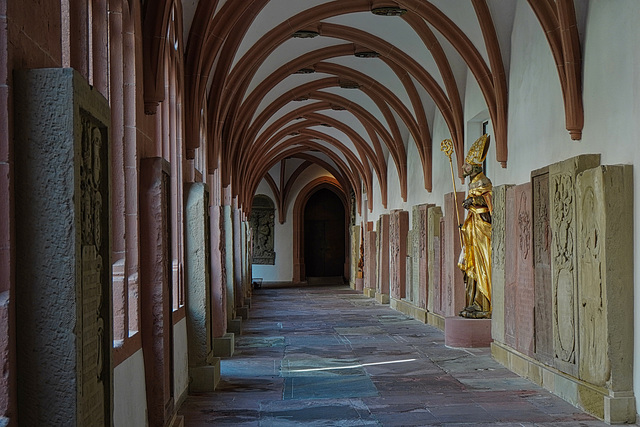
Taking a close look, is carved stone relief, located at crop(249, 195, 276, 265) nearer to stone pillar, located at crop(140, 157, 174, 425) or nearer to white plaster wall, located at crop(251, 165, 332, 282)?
white plaster wall, located at crop(251, 165, 332, 282)

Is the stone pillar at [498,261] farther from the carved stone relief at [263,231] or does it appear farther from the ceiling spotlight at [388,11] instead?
the carved stone relief at [263,231]

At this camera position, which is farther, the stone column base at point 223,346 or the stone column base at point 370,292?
the stone column base at point 370,292

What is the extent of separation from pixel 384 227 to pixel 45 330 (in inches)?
751

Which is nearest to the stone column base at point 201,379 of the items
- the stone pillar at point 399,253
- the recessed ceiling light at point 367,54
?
the recessed ceiling light at point 367,54

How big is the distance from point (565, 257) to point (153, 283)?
425 centimetres

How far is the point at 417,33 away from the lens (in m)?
13.7

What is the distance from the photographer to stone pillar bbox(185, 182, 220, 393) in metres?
8.23

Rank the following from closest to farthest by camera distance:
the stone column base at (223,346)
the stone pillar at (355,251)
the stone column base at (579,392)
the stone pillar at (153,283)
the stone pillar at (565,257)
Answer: the stone pillar at (153,283), the stone column base at (579,392), the stone pillar at (565,257), the stone column base at (223,346), the stone pillar at (355,251)

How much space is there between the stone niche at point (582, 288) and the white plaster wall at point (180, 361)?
370 centimetres

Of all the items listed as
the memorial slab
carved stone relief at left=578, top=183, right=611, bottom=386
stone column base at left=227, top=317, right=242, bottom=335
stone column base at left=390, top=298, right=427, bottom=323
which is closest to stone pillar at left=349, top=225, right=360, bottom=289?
stone column base at left=390, top=298, right=427, bottom=323

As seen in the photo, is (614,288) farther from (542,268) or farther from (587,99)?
(587,99)

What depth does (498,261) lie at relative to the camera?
35.1 feet

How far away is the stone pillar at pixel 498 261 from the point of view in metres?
10.5

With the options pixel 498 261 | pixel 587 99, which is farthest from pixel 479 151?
pixel 587 99
